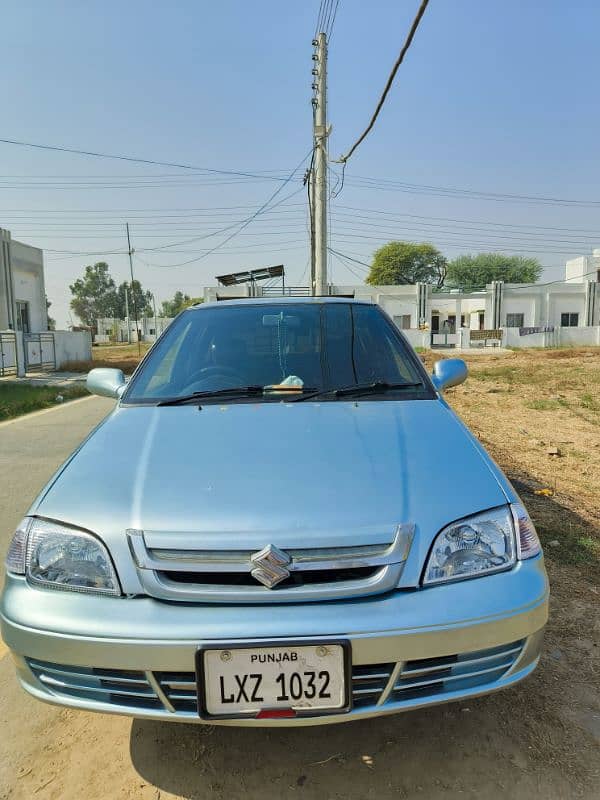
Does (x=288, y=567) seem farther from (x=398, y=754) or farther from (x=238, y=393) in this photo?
(x=238, y=393)

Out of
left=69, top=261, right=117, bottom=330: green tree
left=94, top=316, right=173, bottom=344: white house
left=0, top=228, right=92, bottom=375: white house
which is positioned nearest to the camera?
left=0, top=228, right=92, bottom=375: white house

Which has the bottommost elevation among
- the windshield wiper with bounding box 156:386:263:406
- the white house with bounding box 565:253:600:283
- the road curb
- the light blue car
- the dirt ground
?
the dirt ground

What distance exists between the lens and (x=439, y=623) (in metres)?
1.45

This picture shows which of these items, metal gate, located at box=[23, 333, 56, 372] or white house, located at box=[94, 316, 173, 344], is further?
white house, located at box=[94, 316, 173, 344]

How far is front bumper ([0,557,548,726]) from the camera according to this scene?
1414 millimetres

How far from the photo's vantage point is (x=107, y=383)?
2996 millimetres

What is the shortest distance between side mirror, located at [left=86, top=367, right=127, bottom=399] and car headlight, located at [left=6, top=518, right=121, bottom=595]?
130cm

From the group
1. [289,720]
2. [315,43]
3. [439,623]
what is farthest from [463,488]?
[315,43]

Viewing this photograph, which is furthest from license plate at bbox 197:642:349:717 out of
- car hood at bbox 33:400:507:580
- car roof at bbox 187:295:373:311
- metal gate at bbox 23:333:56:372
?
metal gate at bbox 23:333:56:372

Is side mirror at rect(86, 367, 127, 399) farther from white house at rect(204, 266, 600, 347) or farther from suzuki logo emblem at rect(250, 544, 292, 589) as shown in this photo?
white house at rect(204, 266, 600, 347)

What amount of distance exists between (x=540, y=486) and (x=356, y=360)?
269 centimetres

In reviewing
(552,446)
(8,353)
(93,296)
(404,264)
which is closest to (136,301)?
(93,296)

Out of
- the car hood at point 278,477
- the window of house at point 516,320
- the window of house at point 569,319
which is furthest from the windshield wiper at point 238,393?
the window of house at point 569,319

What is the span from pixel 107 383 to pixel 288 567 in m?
1.90
